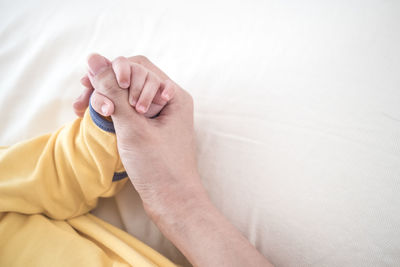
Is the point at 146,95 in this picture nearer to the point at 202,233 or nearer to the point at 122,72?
the point at 122,72

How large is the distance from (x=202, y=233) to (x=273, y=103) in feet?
1.07

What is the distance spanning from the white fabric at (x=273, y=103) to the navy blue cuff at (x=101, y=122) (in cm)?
18

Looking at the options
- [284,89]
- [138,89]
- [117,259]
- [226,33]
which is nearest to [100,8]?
[226,33]

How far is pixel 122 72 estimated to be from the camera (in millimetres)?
490

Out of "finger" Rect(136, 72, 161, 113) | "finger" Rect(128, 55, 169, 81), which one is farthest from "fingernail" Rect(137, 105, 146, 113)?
"finger" Rect(128, 55, 169, 81)

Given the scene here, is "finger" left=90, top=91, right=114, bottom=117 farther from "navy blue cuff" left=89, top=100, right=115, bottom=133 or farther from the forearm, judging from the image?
the forearm

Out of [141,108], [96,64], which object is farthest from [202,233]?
[96,64]

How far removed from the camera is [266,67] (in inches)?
26.3

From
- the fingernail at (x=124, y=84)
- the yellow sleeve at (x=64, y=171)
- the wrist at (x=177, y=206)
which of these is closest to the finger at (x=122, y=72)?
the fingernail at (x=124, y=84)

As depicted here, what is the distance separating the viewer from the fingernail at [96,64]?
0.50 metres

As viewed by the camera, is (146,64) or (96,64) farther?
(146,64)

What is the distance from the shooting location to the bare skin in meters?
0.49

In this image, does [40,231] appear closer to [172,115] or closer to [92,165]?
[92,165]

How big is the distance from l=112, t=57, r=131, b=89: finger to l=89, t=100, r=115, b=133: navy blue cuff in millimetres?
91
